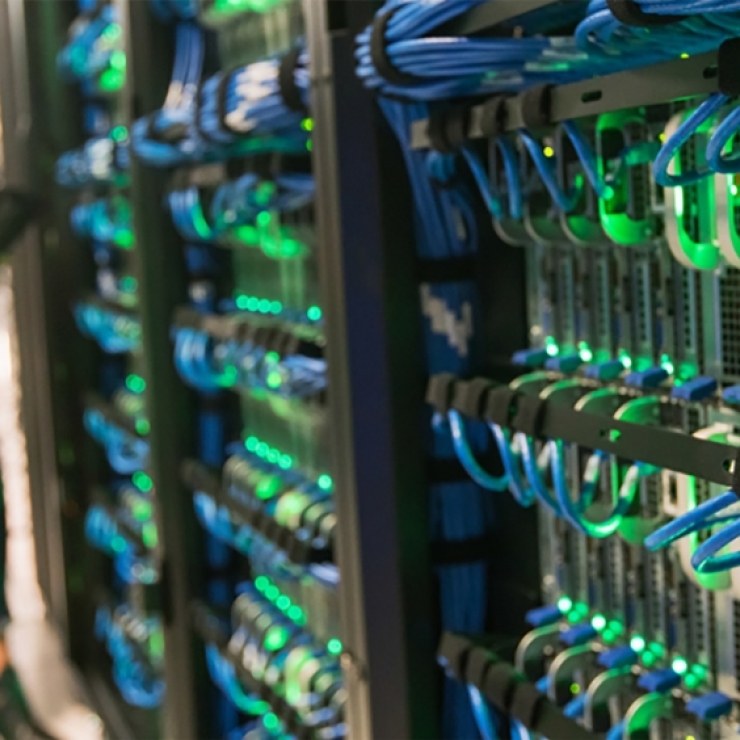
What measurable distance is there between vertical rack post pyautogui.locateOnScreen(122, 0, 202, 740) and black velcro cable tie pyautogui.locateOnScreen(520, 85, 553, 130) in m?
1.32

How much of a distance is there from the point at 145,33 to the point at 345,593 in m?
1.28

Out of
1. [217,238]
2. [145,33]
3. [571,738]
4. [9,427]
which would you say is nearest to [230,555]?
[217,238]

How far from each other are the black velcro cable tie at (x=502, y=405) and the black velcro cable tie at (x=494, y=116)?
0.30 m

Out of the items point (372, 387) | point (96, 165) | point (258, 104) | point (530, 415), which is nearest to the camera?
point (530, 415)

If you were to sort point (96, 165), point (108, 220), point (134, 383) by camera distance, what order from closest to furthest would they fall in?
point (96, 165) → point (108, 220) → point (134, 383)

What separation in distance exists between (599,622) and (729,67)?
0.75m

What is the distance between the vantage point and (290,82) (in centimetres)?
159

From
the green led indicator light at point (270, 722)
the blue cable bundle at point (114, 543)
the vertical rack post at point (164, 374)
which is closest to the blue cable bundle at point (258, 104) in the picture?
the vertical rack post at point (164, 374)

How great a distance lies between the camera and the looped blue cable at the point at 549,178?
120cm

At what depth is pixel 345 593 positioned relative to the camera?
1.61 m

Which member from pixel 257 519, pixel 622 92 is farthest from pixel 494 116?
pixel 257 519

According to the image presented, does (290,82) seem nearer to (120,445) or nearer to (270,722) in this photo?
(270,722)

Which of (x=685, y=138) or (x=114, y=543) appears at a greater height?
(x=685, y=138)

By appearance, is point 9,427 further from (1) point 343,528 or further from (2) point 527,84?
(2) point 527,84
